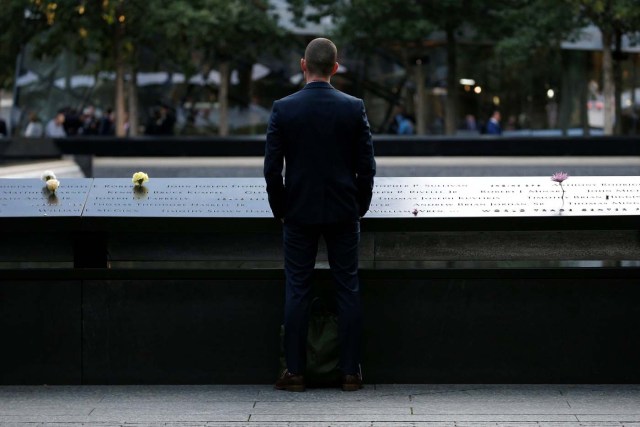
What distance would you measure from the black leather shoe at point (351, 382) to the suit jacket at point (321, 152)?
2.76 ft

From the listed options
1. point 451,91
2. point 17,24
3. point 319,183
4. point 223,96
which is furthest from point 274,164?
point 223,96

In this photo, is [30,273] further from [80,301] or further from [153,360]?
[153,360]

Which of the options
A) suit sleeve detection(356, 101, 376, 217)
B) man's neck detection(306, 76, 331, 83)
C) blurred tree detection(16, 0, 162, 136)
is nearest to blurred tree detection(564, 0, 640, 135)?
blurred tree detection(16, 0, 162, 136)

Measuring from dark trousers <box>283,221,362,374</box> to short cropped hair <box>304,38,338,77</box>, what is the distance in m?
0.79

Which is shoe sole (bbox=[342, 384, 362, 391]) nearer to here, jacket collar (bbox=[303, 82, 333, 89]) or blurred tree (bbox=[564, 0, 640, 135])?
jacket collar (bbox=[303, 82, 333, 89])

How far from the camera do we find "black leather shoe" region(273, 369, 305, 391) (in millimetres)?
6500

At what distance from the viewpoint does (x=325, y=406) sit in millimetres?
6215

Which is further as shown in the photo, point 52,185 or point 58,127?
point 58,127

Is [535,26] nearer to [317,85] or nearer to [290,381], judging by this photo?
[317,85]

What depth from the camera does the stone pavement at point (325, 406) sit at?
5910mm

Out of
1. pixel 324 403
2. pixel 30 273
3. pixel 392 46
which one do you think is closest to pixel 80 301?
pixel 30 273

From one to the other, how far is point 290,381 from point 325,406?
1.17ft

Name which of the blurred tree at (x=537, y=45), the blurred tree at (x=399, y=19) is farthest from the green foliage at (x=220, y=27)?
the blurred tree at (x=537, y=45)

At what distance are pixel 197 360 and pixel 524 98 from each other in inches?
1699
